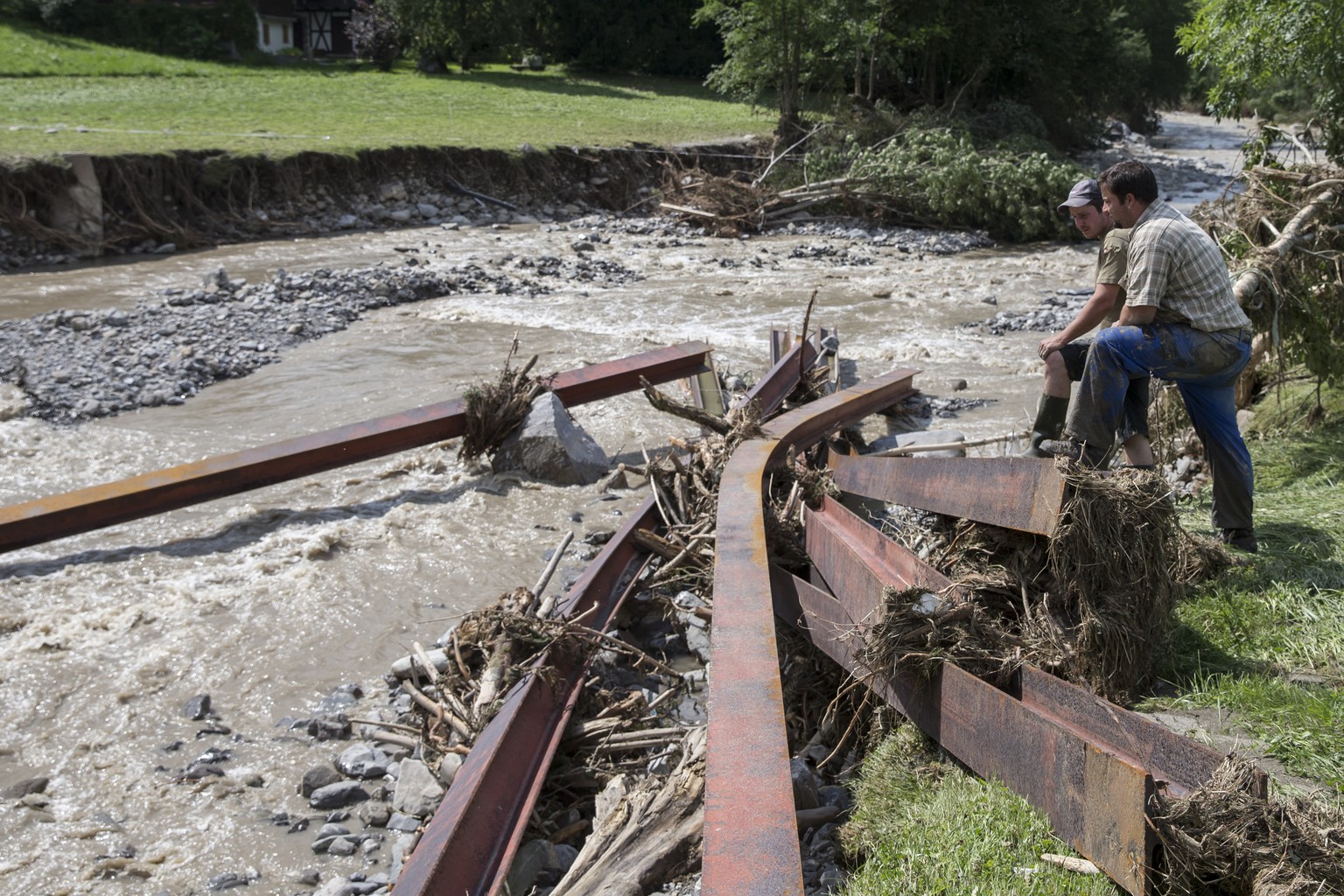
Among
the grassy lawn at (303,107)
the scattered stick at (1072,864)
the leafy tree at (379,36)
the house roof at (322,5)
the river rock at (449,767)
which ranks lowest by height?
the river rock at (449,767)

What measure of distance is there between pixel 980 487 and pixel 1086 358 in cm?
156

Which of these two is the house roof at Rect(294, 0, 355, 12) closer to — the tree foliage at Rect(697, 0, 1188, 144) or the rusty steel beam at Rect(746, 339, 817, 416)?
the tree foliage at Rect(697, 0, 1188, 144)

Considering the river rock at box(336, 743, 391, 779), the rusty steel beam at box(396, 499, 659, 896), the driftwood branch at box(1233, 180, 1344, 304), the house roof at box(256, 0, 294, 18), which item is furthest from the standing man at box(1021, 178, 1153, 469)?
the house roof at box(256, 0, 294, 18)

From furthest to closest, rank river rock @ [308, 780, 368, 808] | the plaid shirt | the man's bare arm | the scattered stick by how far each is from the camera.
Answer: the man's bare arm < the plaid shirt < river rock @ [308, 780, 368, 808] < the scattered stick

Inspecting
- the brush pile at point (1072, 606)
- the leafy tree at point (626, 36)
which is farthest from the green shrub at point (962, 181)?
the leafy tree at point (626, 36)

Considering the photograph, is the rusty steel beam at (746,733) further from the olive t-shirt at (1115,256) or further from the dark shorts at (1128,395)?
the olive t-shirt at (1115,256)

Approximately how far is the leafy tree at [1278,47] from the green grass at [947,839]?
7.72 m

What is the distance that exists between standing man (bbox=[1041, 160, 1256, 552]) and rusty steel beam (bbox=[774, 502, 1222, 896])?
74.2 inches

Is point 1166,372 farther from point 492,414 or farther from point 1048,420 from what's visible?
point 492,414

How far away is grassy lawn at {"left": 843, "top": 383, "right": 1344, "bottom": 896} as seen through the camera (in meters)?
2.92

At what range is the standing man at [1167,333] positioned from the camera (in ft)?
16.8

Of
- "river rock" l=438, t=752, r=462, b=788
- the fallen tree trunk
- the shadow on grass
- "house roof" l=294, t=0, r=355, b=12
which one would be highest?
"house roof" l=294, t=0, r=355, b=12

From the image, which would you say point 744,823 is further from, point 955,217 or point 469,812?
point 955,217

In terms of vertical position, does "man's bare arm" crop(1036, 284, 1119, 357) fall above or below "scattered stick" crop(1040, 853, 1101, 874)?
above
